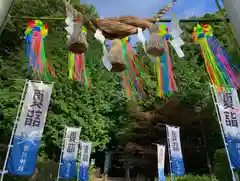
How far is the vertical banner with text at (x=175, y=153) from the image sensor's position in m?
10.0

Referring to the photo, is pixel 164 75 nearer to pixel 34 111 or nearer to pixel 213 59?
pixel 213 59

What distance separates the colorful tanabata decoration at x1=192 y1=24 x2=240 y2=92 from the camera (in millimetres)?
4793

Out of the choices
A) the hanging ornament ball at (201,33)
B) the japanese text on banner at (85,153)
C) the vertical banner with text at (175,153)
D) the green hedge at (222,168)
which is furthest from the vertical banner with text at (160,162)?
the hanging ornament ball at (201,33)

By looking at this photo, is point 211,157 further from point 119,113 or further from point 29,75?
point 29,75

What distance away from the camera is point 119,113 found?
18766mm

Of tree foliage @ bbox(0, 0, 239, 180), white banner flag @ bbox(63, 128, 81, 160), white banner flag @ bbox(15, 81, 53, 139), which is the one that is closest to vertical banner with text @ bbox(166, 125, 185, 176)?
tree foliage @ bbox(0, 0, 239, 180)

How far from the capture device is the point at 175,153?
1038cm

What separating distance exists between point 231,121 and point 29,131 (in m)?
5.15

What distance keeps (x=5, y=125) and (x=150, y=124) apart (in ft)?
27.1

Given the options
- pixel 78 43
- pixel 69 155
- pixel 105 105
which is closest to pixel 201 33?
pixel 78 43

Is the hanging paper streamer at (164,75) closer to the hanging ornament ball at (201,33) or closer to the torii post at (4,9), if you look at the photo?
the hanging ornament ball at (201,33)

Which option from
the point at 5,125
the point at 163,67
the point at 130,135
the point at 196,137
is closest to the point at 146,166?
the point at 130,135

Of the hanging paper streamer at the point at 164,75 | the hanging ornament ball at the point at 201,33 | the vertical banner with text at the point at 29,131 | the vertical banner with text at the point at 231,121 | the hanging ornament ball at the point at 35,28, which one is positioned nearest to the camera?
the hanging paper streamer at the point at 164,75

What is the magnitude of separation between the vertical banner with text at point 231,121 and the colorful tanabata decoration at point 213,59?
1.30m
